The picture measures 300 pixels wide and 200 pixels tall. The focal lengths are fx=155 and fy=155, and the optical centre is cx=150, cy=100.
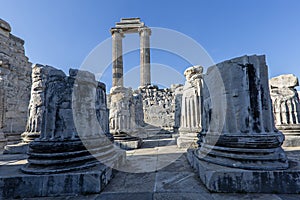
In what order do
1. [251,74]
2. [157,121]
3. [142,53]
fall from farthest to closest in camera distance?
[142,53] → [157,121] → [251,74]

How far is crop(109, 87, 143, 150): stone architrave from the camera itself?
5.58m

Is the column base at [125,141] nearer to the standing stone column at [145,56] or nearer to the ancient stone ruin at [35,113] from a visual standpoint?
the ancient stone ruin at [35,113]

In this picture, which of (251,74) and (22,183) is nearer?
(22,183)

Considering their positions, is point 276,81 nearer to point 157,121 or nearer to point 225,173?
point 225,173

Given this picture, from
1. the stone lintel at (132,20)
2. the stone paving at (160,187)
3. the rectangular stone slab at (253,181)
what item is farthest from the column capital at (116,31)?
the rectangular stone slab at (253,181)

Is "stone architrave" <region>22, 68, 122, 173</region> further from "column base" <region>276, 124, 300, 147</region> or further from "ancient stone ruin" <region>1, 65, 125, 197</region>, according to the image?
"column base" <region>276, 124, 300, 147</region>

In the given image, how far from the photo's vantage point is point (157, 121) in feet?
43.7

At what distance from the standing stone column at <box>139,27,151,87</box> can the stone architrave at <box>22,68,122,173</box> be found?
17.1 meters

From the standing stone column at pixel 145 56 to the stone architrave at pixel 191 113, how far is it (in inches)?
567

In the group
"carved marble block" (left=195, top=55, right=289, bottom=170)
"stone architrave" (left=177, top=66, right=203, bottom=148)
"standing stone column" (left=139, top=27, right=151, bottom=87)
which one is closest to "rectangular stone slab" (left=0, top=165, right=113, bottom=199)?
"carved marble block" (left=195, top=55, right=289, bottom=170)

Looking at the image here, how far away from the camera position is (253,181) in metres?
1.88

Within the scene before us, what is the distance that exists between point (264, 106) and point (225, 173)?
1.26 meters

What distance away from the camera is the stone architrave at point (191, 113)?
16.7 feet

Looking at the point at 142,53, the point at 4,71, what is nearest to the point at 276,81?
the point at 4,71
